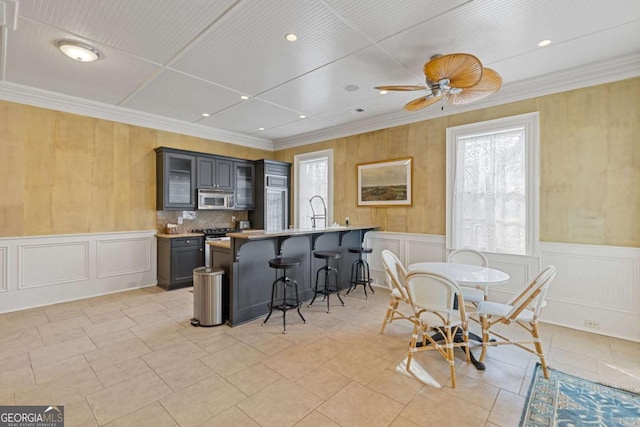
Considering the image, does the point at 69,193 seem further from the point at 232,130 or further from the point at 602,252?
the point at 602,252

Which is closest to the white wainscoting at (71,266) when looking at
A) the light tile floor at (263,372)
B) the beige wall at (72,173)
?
the beige wall at (72,173)

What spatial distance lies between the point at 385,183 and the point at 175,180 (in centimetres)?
381

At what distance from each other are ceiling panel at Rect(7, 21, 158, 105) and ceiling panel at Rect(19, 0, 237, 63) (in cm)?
25

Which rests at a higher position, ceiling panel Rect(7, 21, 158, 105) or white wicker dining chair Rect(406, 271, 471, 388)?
ceiling panel Rect(7, 21, 158, 105)

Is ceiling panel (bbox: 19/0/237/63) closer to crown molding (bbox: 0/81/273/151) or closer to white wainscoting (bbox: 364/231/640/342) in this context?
crown molding (bbox: 0/81/273/151)

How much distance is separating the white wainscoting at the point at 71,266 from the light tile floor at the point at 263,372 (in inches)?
20.9

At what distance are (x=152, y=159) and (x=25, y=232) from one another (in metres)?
2.03

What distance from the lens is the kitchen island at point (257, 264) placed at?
3.47 m

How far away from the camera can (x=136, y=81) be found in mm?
3740

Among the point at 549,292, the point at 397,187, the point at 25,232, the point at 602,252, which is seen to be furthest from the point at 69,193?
the point at 602,252

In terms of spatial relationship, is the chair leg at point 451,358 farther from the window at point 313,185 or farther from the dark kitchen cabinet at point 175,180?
the dark kitchen cabinet at point 175,180

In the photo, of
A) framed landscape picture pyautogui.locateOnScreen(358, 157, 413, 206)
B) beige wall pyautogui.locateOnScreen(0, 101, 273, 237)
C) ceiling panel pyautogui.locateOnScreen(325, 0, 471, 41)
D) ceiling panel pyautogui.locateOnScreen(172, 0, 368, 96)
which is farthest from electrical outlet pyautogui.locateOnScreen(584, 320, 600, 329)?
beige wall pyautogui.locateOnScreen(0, 101, 273, 237)

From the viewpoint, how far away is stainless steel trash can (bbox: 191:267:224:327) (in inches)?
135

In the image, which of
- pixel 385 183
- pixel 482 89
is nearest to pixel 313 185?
pixel 385 183
